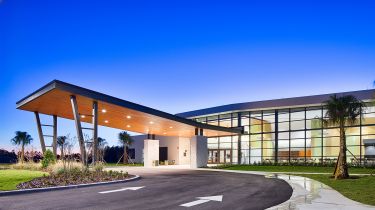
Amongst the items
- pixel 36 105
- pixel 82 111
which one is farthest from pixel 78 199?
pixel 82 111

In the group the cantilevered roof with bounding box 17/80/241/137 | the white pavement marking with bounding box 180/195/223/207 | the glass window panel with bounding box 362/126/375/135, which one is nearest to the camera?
the white pavement marking with bounding box 180/195/223/207

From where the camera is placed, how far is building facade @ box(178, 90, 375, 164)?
38.9m

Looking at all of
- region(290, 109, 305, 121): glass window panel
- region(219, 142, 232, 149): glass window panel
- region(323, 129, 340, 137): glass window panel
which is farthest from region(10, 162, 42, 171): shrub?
region(323, 129, 340, 137): glass window panel

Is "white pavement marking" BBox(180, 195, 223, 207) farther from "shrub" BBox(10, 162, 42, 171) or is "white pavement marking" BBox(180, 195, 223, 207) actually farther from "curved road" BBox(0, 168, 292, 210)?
"shrub" BBox(10, 162, 42, 171)

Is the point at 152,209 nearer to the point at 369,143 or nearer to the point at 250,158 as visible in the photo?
the point at 369,143

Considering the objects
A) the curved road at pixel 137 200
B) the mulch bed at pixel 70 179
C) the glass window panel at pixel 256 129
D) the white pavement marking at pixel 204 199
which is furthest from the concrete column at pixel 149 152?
the white pavement marking at pixel 204 199

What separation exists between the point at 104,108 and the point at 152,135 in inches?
822

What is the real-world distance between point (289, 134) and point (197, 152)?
476 inches

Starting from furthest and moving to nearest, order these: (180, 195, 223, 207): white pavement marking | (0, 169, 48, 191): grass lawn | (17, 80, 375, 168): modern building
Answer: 1. (17, 80, 375, 168): modern building
2. (0, 169, 48, 191): grass lawn
3. (180, 195, 223, 207): white pavement marking

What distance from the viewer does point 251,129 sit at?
4719cm

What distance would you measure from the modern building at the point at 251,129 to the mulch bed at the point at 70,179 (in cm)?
777

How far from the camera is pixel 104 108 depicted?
2766 cm

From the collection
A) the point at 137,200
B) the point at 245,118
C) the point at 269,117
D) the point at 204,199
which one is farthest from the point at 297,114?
the point at 137,200

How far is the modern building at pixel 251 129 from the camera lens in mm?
32562
